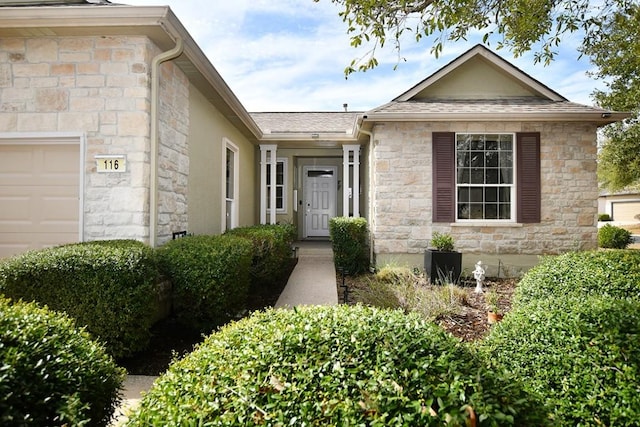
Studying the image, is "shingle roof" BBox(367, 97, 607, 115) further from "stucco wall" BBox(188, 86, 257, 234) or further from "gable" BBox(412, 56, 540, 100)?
"stucco wall" BBox(188, 86, 257, 234)

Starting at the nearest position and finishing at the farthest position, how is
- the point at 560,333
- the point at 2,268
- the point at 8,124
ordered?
the point at 560,333 < the point at 2,268 < the point at 8,124

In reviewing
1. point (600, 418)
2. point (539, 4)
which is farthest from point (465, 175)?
point (600, 418)

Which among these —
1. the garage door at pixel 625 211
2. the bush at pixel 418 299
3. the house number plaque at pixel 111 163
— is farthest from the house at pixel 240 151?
the garage door at pixel 625 211

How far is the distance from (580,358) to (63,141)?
5.61 metres

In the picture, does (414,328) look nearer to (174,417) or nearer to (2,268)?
(174,417)

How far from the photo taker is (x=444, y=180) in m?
7.30

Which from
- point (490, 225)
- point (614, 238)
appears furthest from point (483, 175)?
point (614, 238)

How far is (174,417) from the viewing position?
119 cm

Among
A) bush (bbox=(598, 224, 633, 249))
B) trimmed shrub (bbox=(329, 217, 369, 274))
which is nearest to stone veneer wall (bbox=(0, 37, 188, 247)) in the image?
trimmed shrub (bbox=(329, 217, 369, 274))

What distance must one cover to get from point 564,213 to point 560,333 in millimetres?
6526

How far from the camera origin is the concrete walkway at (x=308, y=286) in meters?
3.21

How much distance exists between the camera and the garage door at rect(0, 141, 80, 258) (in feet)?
15.1

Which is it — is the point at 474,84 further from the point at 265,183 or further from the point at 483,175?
Result: the point at 265,183

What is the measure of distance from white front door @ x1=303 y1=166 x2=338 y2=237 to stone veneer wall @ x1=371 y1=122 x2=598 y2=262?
194 inches
